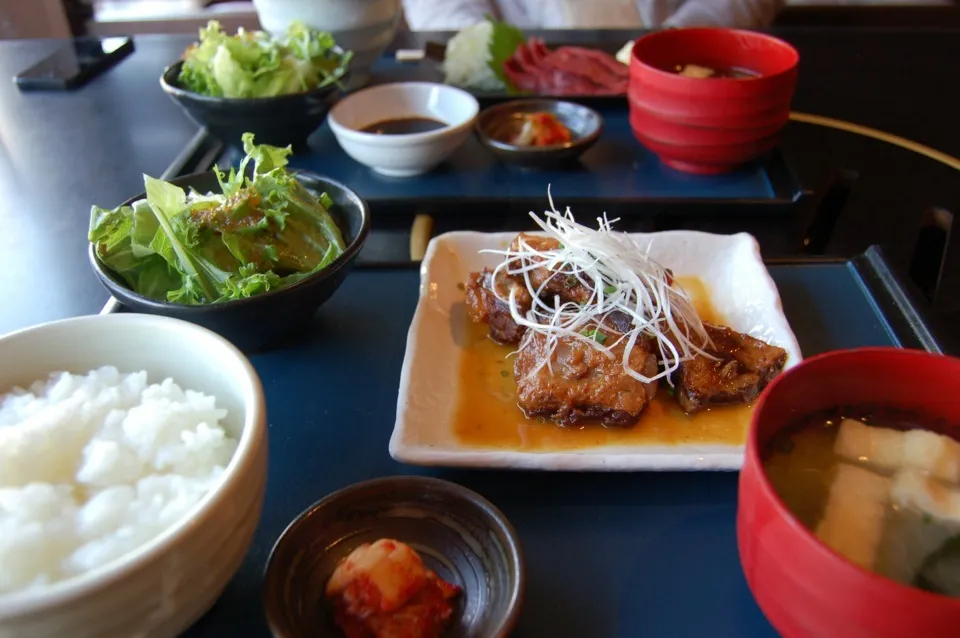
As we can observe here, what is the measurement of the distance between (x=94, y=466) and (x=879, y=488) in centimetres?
104

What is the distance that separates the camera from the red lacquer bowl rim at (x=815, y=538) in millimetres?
738

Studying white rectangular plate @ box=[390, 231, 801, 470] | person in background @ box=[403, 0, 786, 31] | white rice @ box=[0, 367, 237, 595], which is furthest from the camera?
person in background @ box=[403, 0, 786, 31]

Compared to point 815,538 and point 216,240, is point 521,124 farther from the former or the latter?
point 815,538

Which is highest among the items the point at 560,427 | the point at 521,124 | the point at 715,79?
the point at 715,79

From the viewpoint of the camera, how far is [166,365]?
3.88 feet

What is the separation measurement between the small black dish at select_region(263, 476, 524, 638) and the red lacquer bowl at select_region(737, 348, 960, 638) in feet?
1.04

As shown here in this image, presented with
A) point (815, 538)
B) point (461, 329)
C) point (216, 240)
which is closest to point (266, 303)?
point (216, 240)

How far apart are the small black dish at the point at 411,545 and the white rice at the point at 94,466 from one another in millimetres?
169

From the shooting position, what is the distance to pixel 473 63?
113 inches

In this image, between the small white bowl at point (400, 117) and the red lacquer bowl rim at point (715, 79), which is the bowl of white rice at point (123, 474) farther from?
the red lacquer bowl rim at point (715, 79)

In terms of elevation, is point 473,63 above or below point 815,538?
below

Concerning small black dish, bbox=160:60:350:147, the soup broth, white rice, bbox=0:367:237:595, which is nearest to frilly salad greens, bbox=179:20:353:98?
small black dish, bbox=160:60:350:147

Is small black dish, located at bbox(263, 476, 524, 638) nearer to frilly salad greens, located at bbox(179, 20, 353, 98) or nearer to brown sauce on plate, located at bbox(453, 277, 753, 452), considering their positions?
brown sauce on plate, located at bbox(453, 277, 753, 452)

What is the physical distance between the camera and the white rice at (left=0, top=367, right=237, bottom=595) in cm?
86
